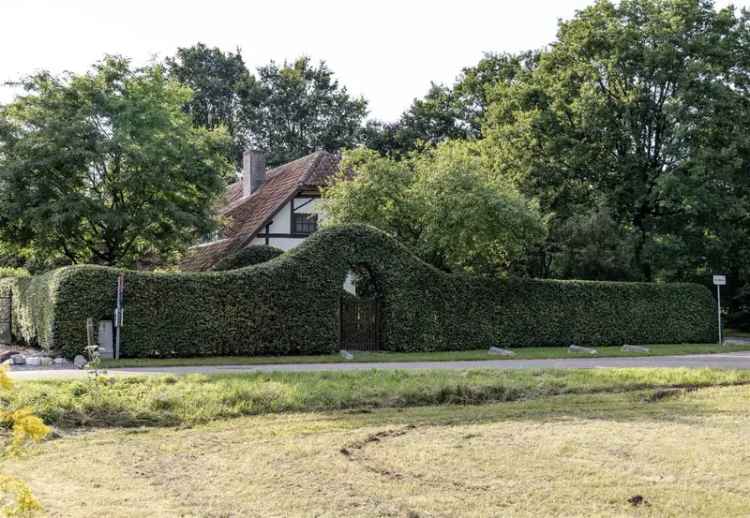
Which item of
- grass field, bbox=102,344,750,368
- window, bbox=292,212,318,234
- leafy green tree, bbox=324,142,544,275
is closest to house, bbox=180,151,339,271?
window, bbox=292,212,318,234

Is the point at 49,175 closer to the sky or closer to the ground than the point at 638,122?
closer to the ground

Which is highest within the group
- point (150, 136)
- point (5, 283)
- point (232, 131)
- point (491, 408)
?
point (232, 131)

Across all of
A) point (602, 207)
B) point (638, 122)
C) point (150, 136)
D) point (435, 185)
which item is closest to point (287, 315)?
point (435, 185)

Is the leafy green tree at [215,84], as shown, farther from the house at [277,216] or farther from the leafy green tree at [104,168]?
the leafy green tree at [104,168]

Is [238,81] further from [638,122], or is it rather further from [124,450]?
[124,450]

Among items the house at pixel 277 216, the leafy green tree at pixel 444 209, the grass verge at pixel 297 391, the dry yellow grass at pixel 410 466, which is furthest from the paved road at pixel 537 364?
the house at pixel 277 216

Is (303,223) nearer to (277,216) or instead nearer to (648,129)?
(277,216)

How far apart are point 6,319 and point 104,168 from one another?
6.50m

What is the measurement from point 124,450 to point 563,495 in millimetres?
5353

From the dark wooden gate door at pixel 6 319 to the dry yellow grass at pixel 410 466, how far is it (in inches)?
768

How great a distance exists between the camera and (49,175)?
2900 cm

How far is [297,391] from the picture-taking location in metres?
13.9

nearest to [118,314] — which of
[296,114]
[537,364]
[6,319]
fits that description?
[6,319]

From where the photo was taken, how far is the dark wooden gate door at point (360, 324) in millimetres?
26344
